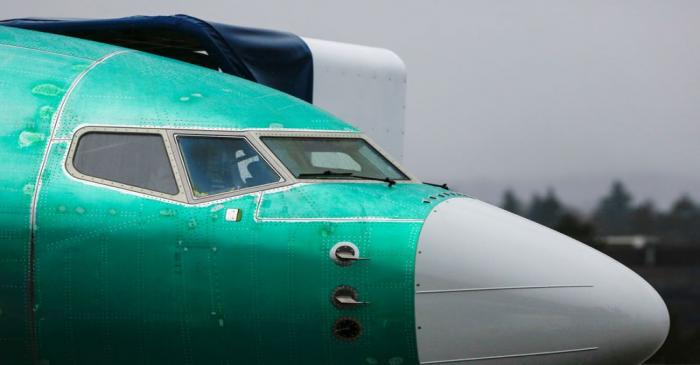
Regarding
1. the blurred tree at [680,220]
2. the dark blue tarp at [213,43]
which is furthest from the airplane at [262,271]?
the blurred tree at [680,220]

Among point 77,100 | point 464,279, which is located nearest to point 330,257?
point 464,279

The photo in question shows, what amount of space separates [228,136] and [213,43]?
2.75 metres

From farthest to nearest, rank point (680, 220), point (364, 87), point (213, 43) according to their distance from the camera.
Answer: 1. point (680, 220)
2. point (364, 87)
3. point (213, 43)

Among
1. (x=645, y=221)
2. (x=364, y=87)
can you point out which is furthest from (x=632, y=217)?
(x=364, y=87)

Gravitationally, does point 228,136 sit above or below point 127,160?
above

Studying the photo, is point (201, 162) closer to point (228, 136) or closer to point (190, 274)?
point (228, 136)

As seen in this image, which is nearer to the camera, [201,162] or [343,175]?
[201,162]

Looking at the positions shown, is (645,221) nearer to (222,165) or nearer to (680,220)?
(680,220)

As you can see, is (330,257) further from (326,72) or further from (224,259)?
(326,72)

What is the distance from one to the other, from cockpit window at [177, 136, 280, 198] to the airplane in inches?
0.7

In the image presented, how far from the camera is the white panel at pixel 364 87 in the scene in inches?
596

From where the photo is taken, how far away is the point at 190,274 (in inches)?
406

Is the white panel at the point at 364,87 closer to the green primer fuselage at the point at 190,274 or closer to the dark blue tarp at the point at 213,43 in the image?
the dark blue tarp at the point at 213,43

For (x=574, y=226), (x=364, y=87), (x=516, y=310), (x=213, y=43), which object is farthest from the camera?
(x=574, y=226)
